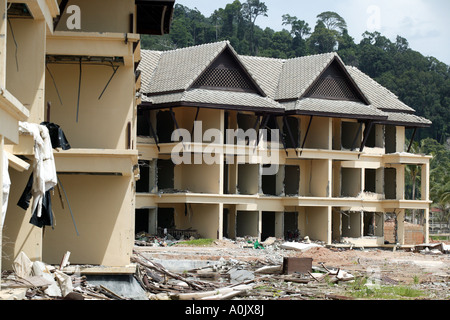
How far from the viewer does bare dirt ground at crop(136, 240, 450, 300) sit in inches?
896

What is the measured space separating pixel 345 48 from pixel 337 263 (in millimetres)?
55813

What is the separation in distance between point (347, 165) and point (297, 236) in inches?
200

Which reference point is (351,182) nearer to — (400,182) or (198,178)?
(400,182)

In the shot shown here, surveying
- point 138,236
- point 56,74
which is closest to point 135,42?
point 56,74

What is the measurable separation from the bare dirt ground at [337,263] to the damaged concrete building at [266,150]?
331 cm

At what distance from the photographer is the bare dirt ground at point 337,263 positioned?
22.8 m

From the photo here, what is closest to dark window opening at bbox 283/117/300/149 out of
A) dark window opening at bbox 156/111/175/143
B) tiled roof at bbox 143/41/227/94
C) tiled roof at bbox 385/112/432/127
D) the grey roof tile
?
the grey roof tile

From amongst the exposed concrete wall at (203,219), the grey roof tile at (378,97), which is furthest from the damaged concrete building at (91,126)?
the grey roof tile at (378,97)

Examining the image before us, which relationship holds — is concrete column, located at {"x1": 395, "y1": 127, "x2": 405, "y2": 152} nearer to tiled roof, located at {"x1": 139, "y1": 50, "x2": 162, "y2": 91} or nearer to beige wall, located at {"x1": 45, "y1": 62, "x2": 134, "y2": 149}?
tiled roof, located at {"x1": 139, "y1": 50, "x2": 162, "y2": 91}

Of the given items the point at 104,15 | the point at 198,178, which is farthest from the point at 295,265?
the point at 198,178

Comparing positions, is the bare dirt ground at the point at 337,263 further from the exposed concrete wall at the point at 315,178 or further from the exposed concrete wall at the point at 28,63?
the exposed concrete wall at the point at 28,63

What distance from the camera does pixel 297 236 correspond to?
146 ft

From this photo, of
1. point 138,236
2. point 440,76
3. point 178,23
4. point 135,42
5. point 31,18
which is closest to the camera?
point 31,18

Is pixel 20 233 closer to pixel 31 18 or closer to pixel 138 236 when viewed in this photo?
pixel 31 18
